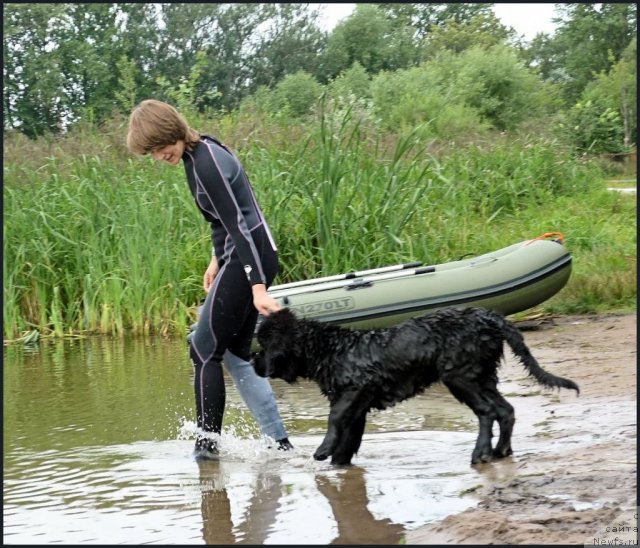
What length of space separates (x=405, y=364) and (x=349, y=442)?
484mm

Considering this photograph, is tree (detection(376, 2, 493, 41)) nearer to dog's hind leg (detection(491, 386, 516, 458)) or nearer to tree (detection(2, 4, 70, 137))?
tree (detection(2, 4, 70, 137))

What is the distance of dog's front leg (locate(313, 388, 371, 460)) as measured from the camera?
4.98 meters

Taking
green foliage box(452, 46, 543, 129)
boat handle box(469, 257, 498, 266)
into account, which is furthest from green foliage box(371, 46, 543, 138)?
boat handle box(469, 257, 498, 266)

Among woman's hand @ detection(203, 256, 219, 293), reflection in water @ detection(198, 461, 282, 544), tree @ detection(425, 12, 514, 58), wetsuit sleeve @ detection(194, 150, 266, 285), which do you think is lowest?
reflection in water @ detection(198, 461, 282, 544)

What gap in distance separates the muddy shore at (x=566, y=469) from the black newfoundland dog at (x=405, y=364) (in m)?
0.33

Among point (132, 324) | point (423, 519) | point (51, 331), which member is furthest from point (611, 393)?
point (51, 331)

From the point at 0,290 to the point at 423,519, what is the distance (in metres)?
7.02

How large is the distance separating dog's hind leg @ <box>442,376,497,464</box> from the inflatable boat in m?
2.60

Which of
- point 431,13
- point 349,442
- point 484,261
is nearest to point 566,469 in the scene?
point 349,442

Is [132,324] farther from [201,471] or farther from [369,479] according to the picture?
[369,479]

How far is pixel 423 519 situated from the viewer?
409 centimetres

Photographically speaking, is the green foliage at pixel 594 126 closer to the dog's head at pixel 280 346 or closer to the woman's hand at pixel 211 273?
the woman's hand at pixel 211 273

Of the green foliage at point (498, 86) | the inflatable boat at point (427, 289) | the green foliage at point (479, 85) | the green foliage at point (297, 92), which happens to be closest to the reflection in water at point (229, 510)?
the inflatable boat at point (427, 289)

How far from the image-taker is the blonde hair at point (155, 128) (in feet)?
16.0
